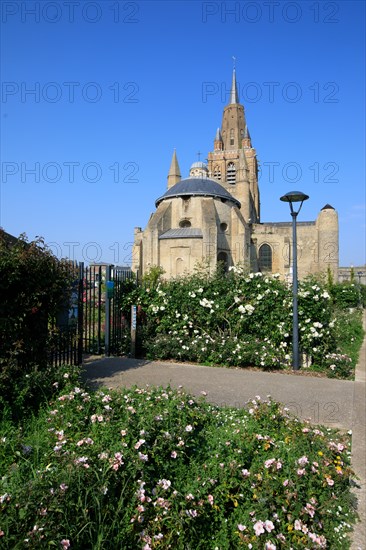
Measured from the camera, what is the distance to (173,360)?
805 cm

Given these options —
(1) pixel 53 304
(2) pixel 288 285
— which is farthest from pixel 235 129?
(1) pixel 53 304

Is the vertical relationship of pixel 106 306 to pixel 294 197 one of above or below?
below

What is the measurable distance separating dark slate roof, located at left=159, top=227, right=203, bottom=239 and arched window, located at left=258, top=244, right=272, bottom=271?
16.5m

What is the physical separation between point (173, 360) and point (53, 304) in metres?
3.69

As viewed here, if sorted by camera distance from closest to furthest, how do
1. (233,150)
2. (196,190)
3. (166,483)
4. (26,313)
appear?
1. (166,483)
2. (26,313)
3. (196,190)
4. (233,150)

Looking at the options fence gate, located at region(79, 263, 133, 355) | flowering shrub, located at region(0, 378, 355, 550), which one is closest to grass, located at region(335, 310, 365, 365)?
fence gate, located at region(79, 263, 133, 355)

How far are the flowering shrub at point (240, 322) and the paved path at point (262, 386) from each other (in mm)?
461

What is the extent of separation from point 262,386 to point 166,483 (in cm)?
376

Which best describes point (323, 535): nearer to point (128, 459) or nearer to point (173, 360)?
point (128, 459)

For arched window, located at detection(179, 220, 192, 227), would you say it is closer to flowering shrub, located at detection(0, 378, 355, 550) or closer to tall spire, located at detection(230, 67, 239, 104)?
flowering shrub, located at detection(0, 378, 355, 550)

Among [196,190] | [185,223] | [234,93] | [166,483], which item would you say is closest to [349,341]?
[166,483]

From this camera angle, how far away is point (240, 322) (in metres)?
7.96

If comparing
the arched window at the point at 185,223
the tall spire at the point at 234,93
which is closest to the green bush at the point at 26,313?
the arched window at the point at 185,223

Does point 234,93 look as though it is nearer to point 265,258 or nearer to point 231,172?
point 231,172
